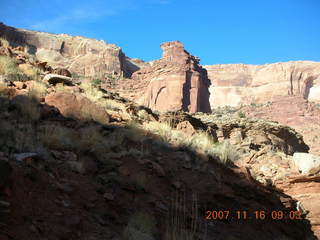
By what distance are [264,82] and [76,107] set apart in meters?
91.2

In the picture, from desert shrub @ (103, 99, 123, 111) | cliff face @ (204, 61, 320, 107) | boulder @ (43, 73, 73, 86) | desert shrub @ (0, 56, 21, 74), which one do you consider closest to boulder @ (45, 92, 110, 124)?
desert shrub @ (103, 99, 123, 111)

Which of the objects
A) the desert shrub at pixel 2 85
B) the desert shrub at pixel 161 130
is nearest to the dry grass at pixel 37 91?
Result: the desert shrub at pixel 2 85

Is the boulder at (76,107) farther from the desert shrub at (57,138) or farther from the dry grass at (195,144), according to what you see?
the dry grass at (195,144)

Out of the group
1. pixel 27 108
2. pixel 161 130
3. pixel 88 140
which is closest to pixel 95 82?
pixel 161 130

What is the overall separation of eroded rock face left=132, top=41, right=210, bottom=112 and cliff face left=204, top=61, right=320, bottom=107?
1479 inches

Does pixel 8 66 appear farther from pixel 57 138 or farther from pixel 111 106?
pixel 57 138

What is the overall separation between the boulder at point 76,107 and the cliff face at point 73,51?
5204 centimetres

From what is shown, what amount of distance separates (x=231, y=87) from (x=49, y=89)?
310 ft

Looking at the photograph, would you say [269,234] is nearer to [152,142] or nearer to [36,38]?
[152,142]

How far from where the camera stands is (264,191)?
25.3ft

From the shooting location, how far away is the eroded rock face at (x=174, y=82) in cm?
4981

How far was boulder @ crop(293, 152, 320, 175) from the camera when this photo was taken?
10.1 metres

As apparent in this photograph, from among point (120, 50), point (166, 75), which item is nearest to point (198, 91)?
point (166, 75)

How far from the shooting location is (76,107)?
25.8 ft
